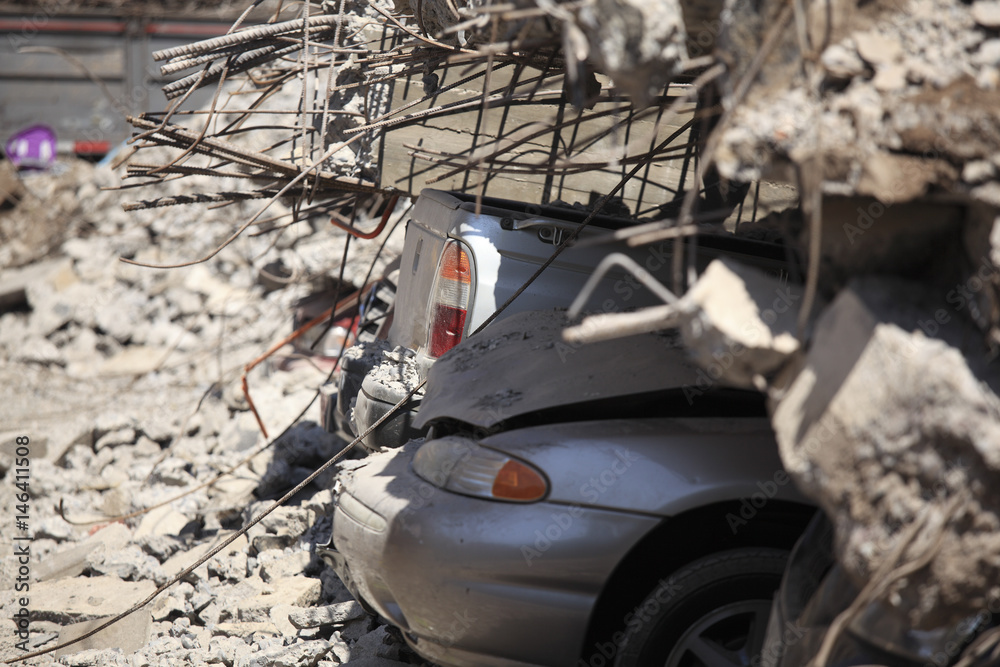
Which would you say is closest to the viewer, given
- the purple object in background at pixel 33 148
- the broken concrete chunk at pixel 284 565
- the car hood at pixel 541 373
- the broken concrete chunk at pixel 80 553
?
the car hood at pixel 541 373

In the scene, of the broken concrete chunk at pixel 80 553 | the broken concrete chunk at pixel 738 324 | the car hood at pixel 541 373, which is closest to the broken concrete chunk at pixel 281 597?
the broken concrete chunk at pixel 80 553

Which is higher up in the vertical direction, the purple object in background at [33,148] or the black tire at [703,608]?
the black tire at [703,608]

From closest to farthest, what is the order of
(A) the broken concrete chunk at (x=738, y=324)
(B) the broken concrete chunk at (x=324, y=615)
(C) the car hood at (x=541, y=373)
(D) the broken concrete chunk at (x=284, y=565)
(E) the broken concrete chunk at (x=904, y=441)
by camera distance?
(E) the broken concrete chunk at (x=904, y=441) < (A) the broken concrete chunk at (x=738, y=324) < (C) the car hood at (x=541, y=373) < (B) the broken concrete chunk at (x=324, y=615) < (D) the broken concrete chunk at (x=284, y=565)

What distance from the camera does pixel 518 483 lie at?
2.30m

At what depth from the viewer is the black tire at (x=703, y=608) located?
2229mm

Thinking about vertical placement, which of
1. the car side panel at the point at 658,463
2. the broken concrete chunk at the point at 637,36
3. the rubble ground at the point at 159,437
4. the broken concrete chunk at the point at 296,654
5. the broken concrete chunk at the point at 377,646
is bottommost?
the rubble ground at the point at 159,437

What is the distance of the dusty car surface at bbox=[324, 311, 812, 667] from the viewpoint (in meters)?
2.21

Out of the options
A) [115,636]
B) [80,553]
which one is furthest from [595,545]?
[80,553]

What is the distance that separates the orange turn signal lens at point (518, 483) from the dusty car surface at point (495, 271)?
3.62ft

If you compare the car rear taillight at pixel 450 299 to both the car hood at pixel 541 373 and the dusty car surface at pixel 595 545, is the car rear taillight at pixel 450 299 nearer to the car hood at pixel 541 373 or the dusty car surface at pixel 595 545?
the car hood at pixel 541 373

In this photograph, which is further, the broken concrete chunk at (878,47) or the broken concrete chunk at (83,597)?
the broken concrete chunk at (83,597)

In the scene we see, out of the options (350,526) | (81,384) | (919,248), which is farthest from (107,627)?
(81,384)

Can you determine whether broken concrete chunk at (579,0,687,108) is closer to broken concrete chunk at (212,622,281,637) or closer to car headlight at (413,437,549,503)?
car headlight at (413,437,549,503)

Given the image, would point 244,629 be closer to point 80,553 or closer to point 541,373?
point 80,553
